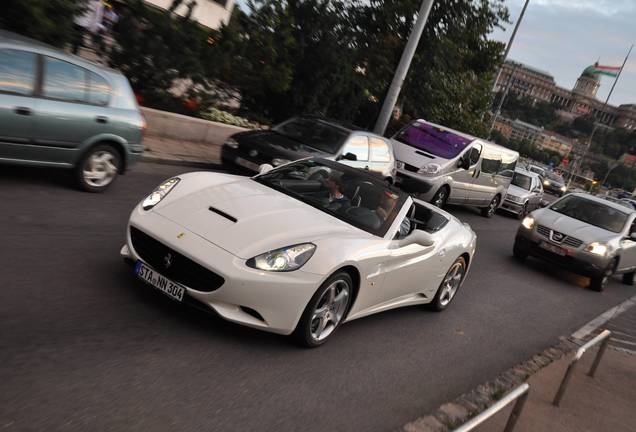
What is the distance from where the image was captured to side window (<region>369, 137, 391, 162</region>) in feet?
41.7

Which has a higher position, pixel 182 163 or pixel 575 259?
pixel 575 259

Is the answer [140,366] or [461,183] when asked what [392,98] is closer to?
[461,183]

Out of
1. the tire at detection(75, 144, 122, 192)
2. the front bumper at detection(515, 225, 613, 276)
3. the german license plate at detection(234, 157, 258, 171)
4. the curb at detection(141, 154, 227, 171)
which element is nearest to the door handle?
the tire at detection(75, 144, 122, 192)

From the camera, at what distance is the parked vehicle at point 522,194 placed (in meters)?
21.2

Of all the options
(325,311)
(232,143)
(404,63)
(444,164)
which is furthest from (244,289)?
(404,63)

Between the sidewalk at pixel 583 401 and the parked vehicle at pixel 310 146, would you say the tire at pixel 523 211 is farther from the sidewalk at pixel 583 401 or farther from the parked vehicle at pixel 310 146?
the sidewalk at pixel 583 401

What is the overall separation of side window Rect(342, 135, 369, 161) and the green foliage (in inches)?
211

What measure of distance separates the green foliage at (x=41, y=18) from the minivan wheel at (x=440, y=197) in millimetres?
8505

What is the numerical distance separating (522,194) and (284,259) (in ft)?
60.2

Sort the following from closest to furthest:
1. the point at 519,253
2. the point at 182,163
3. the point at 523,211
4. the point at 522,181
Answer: the point at 182,163
the point at 519,253
the point at 523,211
the point at 522,181

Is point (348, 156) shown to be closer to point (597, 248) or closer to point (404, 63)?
point (597, 248)

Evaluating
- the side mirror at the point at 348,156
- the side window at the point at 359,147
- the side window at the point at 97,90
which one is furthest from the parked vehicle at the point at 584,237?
the side window at the point at 97,90

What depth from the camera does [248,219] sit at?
16.5 feet

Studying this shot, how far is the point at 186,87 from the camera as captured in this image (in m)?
15.5
